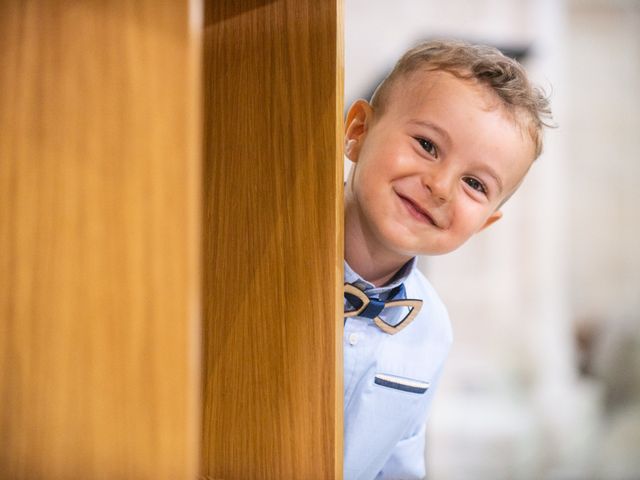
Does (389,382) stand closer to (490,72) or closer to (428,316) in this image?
(428,316)

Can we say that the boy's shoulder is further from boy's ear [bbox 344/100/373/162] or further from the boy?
boy's ear [bbox 344/100/373/162]

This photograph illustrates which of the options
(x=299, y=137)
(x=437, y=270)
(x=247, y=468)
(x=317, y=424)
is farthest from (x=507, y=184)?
(x=437, y=270)

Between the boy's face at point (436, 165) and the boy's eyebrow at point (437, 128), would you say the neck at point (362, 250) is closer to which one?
the boy's face at point (436, 165)

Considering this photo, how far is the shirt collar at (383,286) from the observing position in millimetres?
991

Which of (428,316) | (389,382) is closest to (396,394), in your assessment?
(389,382)

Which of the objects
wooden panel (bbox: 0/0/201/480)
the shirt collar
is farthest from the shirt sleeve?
wooden panel (bbox: 0/0/201/480)

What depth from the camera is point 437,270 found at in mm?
2375

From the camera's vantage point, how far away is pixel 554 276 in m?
2.48

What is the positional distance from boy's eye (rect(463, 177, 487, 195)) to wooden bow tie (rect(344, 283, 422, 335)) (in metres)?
0.19

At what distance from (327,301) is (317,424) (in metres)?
0.16

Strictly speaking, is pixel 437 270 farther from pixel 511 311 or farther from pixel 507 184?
pixel 507 184

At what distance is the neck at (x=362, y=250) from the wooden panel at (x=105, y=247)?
0.56m

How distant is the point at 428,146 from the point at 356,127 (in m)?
0.14

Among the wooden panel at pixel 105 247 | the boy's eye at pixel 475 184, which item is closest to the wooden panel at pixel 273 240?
the boy's eye at pixel 475 184
